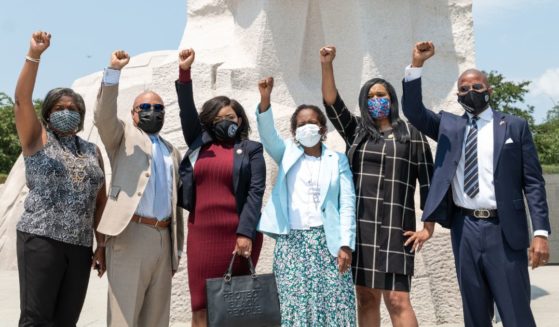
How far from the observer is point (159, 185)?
12.0 feet

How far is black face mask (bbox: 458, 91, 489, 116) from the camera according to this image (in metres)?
3.55

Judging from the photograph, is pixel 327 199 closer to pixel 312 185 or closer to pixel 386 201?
pixel 312 185

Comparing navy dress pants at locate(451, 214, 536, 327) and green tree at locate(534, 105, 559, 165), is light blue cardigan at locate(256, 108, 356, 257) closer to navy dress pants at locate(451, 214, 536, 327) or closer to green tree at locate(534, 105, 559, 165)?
navy dress pants at locate(451, 214, 536, 327)

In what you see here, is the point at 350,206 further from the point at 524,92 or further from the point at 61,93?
the point at 524,92

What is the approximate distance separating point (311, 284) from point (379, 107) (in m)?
1.10

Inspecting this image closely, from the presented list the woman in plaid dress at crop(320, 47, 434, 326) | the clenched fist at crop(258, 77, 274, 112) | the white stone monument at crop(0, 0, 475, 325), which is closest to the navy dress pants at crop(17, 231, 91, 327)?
the clenched fist at crop(258, 77, 274, 112)

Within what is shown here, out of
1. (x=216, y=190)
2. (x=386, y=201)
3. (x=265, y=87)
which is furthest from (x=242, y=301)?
(x=265, y=87)

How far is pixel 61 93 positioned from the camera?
11.8 ft

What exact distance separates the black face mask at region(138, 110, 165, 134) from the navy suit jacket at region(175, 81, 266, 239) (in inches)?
6.1

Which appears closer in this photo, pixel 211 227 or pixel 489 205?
pixel 489 205

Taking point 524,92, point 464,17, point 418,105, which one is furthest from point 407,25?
point 524,92

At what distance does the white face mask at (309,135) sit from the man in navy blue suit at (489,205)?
0.69 m

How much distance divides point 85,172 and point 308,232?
49.6 inches

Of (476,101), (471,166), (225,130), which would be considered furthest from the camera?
(225,130)
